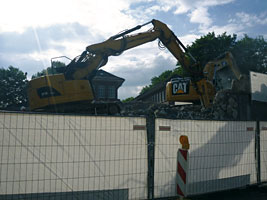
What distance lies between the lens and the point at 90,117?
406 cm

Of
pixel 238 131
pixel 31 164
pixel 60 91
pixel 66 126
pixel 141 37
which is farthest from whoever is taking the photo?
pixel 141 37

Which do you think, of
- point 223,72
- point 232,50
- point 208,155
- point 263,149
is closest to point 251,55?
point 232,50

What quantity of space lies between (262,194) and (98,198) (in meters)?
3.77

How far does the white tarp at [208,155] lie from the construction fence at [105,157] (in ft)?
0.06

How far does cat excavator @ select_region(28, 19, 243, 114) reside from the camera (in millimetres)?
12539

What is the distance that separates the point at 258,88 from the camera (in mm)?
14023

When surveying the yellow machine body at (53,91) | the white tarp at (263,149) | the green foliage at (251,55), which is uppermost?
the green foliage at (251,55)

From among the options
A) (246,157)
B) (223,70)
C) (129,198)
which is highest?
(223,70)

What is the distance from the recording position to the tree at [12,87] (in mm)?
45750

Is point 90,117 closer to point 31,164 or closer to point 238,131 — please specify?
point 31,164

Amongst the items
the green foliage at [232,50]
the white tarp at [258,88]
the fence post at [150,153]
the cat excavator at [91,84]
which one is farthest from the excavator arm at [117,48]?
the green foliage at [232,50]

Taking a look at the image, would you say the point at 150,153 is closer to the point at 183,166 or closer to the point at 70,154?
the point at 183,166

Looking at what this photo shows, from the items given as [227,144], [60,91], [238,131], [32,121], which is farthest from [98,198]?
[60,91]

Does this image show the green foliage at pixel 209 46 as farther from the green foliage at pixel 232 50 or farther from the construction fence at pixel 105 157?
the construction fence at pixel 105 157
